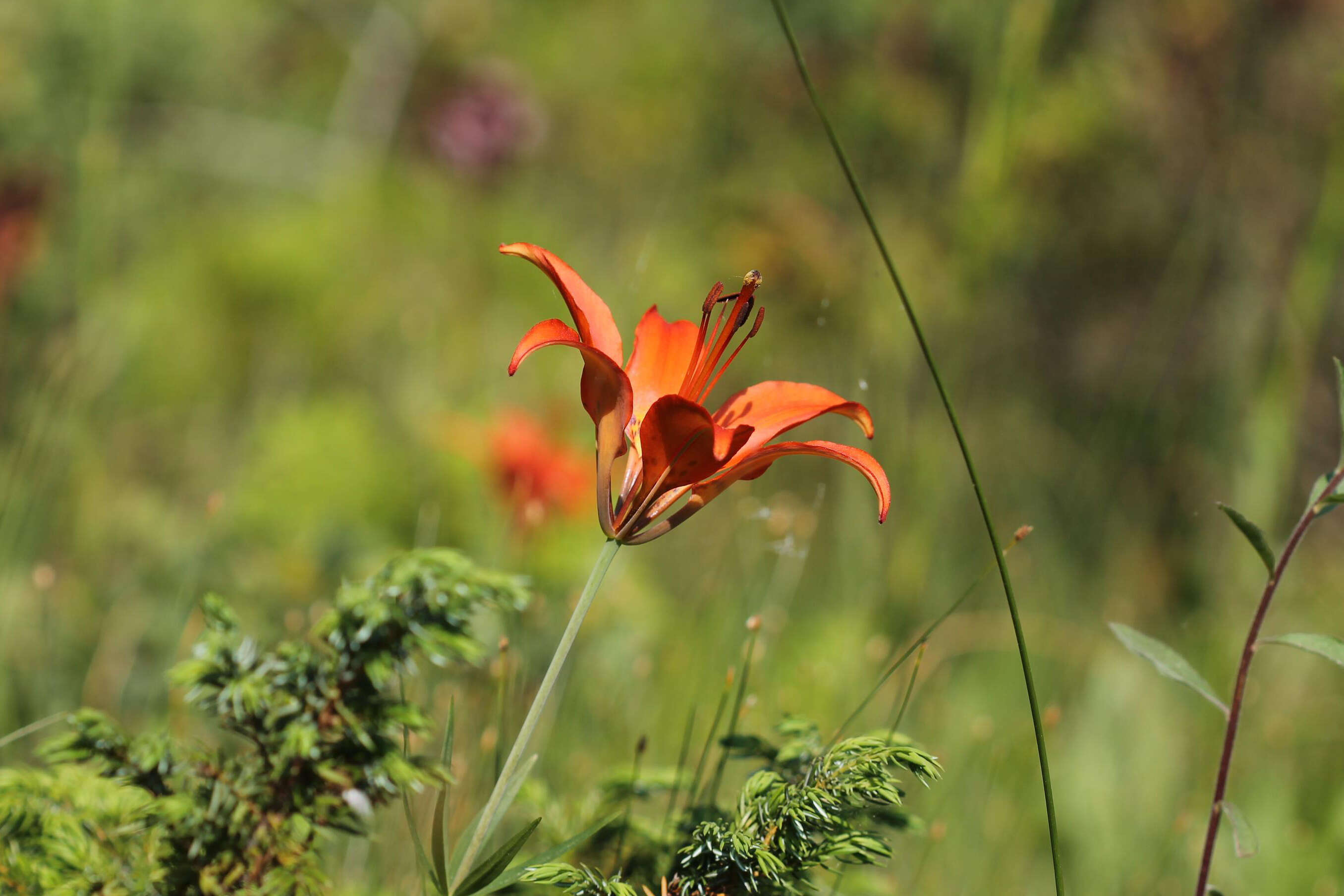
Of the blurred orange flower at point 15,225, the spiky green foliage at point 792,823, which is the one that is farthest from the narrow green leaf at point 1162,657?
the blurred orange flower at point 15,225

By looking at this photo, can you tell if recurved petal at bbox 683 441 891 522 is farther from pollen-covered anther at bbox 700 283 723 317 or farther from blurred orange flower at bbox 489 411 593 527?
blurred orange flower at bbox 489 411 593 527

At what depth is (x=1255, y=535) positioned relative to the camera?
1.63ft

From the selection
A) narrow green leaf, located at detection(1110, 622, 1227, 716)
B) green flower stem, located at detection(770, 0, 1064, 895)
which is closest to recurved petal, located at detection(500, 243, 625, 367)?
green flower stem, located at detection(770, 0, 1064, 895)

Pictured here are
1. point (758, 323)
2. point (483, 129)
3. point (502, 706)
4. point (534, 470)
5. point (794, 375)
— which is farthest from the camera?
point (483, 129)

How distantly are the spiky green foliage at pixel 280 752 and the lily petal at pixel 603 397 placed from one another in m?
0.08

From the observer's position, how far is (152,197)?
Answer: 9.07 ft

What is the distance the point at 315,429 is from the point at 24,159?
838mm

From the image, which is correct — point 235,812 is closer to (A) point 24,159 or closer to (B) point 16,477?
(B) point 16,477

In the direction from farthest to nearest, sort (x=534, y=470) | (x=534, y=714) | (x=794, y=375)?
(x=794, y=375) → (x=534, y=470) → (x=534, y=714)

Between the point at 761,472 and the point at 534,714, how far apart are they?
0.17 meters

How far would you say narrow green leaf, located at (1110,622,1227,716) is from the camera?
53 cm

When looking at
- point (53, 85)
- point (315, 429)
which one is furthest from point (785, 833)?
point (53, 85)

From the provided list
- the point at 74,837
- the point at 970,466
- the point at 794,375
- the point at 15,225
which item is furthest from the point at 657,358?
the point at 794,375

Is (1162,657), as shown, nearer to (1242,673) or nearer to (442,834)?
(1242,673)
